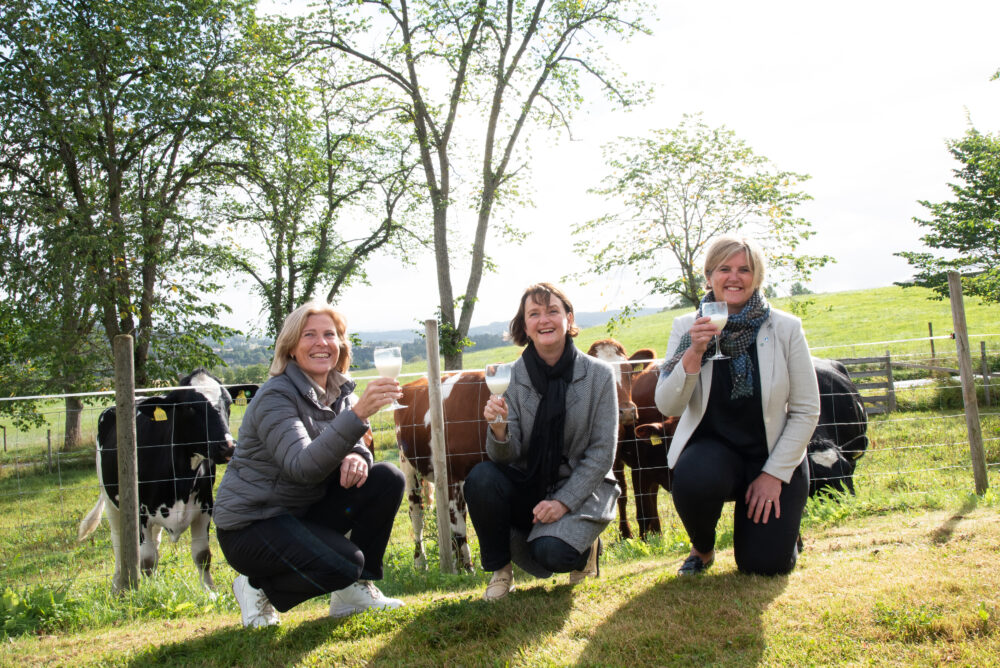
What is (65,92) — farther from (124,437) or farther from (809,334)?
(809,334)

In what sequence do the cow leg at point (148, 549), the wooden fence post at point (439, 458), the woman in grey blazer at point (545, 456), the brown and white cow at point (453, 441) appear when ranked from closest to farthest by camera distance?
1. the woman in grey blazer at point (545, 456)
2. the wooden fence post at point (439, 458)
3. the cow leg at point (148, 549)
4. the brown and white cow at point (453, 441)

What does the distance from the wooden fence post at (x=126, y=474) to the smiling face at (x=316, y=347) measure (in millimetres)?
1805

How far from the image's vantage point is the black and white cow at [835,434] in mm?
5543

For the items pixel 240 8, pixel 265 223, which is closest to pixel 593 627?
pixel 240 8

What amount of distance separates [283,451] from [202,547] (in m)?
2.89

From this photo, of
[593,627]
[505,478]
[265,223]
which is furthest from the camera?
[265,223]

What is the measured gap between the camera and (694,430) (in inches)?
141

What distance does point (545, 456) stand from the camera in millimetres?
3512

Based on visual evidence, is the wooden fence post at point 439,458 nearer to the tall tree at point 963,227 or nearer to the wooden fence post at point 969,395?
the wooden fence post at point 969,395

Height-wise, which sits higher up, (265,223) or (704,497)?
(265,223)

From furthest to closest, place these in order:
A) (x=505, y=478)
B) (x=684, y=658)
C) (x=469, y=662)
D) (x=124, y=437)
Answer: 1. (x=124, y=437)
2. (x=505, y=478)
3. (x=469, y=662)
4. (x=684, y=658)

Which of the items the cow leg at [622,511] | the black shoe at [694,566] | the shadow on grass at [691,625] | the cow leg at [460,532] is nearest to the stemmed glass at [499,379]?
the shadow on grass at [691,625]

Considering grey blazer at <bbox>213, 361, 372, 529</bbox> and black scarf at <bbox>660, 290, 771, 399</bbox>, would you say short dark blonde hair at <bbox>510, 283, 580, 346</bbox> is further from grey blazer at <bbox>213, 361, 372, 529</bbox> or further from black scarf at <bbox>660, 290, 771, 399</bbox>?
grey blazer at <bbox>213, 361, 372, 529</bbox>

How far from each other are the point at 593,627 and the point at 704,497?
82 cm
